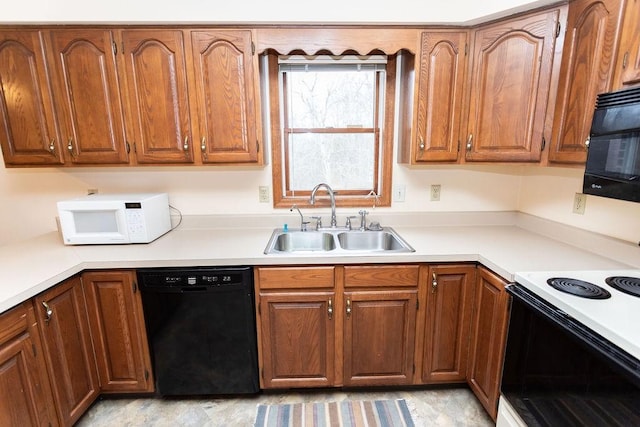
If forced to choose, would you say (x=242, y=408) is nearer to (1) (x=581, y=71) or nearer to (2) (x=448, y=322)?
(2) (x=448, y=322)

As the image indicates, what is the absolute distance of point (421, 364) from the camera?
1842 millimetres

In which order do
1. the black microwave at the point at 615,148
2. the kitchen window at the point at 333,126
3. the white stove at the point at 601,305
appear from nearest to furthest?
the white stove at the point at 601,305, the black microwave at the point at 615,148, the kitchen window at the point at 333,126

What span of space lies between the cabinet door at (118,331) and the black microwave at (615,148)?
2159 millimetres

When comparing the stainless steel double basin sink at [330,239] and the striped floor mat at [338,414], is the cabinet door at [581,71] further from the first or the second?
the striped floor mat at [338,414]

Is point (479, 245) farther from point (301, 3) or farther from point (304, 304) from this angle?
point (301, 3)

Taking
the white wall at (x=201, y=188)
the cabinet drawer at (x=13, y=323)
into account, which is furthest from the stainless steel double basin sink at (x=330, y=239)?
the cabinet drawer at (x=13, y=323)

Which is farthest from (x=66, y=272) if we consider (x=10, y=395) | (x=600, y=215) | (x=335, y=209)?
(x=600, y=215)

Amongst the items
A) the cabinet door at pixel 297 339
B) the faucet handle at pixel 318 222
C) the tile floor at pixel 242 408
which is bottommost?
the tile floor at pixel 242 408

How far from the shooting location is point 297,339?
1788 millimetres

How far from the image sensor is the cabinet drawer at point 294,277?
170 centimetres

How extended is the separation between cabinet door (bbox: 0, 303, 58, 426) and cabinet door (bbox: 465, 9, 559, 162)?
234 centimetres

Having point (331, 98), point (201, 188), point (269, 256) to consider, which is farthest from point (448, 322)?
point (201, 188)

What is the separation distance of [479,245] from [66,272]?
7.01ft

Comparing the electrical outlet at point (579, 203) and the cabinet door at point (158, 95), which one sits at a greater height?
the cabinet door at point (158, 95)
